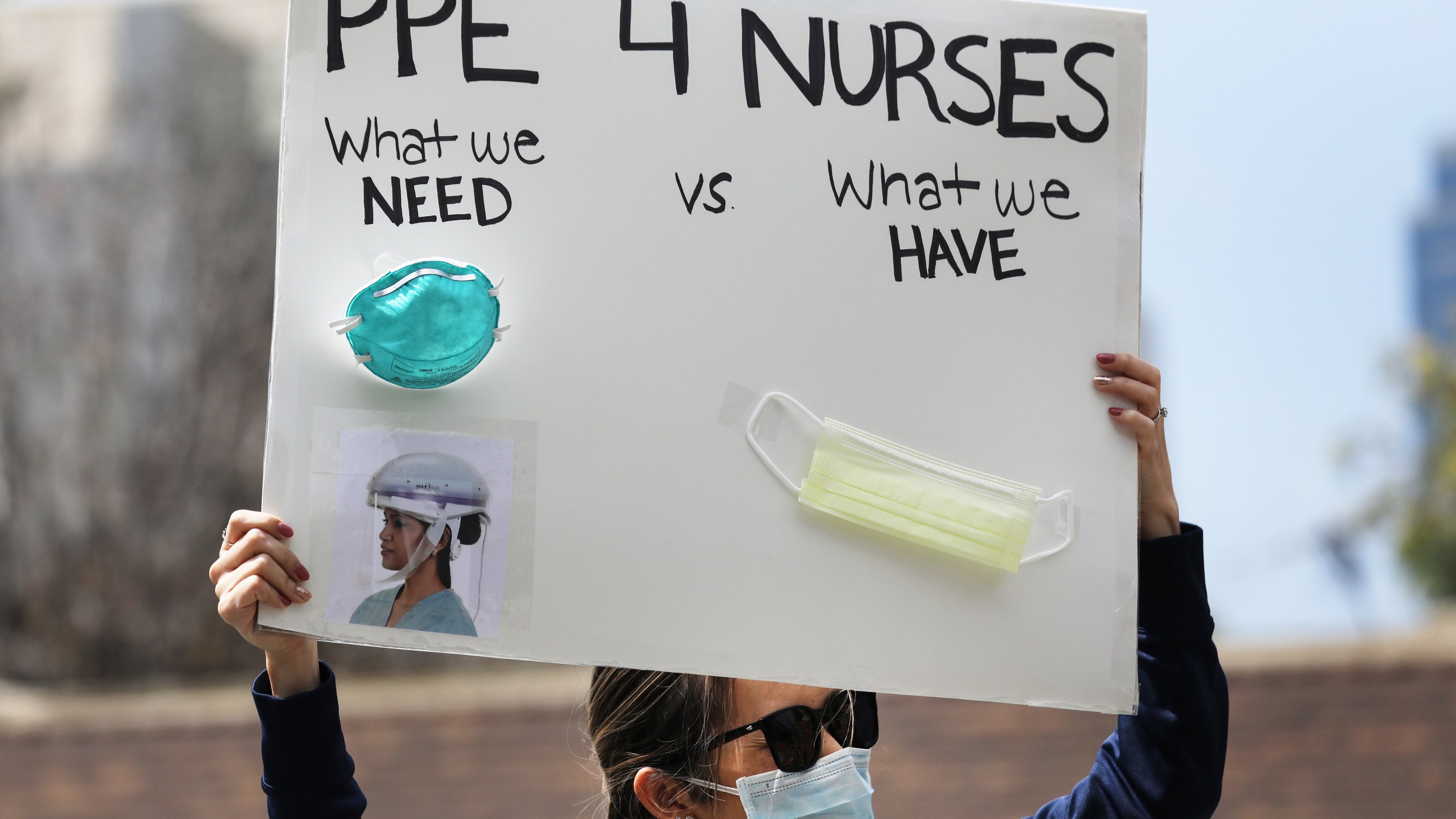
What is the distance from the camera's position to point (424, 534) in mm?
1615

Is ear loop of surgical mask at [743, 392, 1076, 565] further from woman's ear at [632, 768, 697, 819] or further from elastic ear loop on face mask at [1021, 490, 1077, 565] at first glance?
woman's ear at [632, 768, 697, 819]

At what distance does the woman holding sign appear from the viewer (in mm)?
1661

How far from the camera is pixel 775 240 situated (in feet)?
5.49

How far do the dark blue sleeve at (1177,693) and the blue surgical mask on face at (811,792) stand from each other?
1.44ft

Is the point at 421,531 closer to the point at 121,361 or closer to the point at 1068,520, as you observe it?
the point at 1068,520

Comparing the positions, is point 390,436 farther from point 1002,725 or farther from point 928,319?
point 1002,725

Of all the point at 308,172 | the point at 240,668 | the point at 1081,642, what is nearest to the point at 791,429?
the point at 1081,642

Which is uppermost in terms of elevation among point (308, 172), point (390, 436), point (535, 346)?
point (308, 172)

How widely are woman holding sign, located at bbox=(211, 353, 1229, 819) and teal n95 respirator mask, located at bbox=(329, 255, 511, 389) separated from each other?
0.28m

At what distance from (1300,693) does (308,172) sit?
22.4 feet

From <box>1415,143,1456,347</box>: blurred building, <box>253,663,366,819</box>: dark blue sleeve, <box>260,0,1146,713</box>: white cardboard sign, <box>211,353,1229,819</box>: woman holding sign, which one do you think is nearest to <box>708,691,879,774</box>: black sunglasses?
<box>211,353,1229,819</box>: woman holding sign

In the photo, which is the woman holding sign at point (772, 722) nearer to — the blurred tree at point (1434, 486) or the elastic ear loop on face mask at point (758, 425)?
the elastic ear loop on face mask at point (758, 425)

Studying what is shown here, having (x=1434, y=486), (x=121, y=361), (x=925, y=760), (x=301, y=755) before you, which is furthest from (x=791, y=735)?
(x=1434, y=486)

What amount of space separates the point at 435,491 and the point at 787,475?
495mm
